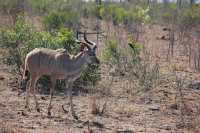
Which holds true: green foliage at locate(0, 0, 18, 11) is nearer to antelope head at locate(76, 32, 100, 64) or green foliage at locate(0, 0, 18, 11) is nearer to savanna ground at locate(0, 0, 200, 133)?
savanna ground at locate(0, 0, 200, 133)

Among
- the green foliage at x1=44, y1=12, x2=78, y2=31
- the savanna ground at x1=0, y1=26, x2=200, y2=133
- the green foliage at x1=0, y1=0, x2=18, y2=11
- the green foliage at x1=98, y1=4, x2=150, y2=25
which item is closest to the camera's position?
the savanna ground at x1=0, y1=26, x2=200, y2=133

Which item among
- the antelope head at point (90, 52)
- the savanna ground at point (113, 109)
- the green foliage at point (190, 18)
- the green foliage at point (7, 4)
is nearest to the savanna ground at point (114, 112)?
the savanna ground at point (113, 109)

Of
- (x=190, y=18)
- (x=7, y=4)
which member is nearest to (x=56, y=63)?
(x=7, y=4)

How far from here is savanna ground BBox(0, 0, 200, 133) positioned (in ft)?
36.5

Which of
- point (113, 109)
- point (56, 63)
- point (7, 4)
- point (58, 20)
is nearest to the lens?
point (56, 63)

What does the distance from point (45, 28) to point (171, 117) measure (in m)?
13.0

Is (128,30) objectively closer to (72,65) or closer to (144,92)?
(144,92)

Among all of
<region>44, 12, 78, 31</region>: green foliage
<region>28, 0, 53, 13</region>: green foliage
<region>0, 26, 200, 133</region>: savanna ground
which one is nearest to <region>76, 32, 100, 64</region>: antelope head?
Result: <region>0, 26, 200, 133</region>: savanna ground

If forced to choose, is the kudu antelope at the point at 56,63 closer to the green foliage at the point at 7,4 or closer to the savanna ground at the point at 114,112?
the savanna ground at the point at 114,112

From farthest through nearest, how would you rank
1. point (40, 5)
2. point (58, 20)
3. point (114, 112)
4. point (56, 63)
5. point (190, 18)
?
point (40, 5) → point (190, 18) → point (58, 20) → point (114, 112) → point (56, 63)

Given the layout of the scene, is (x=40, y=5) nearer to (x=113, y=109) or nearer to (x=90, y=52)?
(x=113, y=109)

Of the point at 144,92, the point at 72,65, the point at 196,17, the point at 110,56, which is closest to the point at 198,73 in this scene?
the point at 110,56

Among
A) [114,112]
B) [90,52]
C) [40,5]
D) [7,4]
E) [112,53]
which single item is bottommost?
[114,112]

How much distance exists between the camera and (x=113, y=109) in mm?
12984
